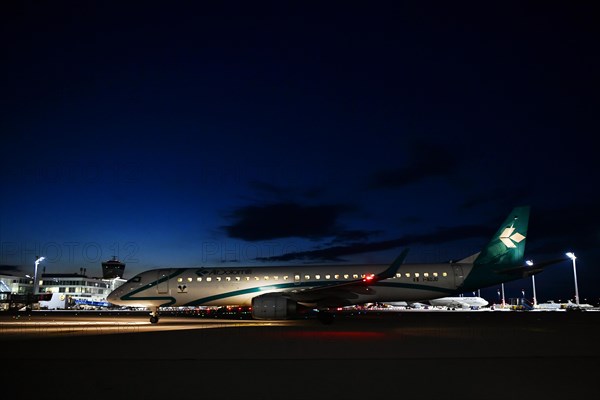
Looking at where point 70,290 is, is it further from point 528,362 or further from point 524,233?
point 528,362

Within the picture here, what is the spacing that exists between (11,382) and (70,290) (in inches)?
5017

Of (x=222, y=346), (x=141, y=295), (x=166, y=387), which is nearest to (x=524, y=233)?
(x=222, y=346)

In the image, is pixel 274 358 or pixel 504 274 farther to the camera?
pixel 504 274

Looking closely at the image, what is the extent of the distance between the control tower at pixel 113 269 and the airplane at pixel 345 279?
12845cm

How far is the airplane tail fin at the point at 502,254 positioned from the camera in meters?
25.4

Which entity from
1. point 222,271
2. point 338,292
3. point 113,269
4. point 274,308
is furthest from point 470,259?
point 113,269

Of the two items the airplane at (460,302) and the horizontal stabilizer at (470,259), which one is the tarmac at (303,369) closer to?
the horizontal stabilizer at (470,259)

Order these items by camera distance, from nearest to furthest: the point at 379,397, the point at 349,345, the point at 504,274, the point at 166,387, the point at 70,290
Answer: the point at 379,397 → the point at 166,387 → the point at 349,345 → the point at 504,274 → the point at 70,290

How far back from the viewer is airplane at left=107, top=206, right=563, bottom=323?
2534 centimetres

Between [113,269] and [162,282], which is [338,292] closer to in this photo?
[162,282]

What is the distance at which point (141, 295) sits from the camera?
2641cm

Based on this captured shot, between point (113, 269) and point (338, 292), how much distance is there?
452 ft

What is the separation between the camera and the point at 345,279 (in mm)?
25531

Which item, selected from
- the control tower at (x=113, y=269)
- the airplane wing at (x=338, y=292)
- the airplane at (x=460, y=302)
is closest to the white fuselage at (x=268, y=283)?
the airplane wing at (x=338, y=292)
